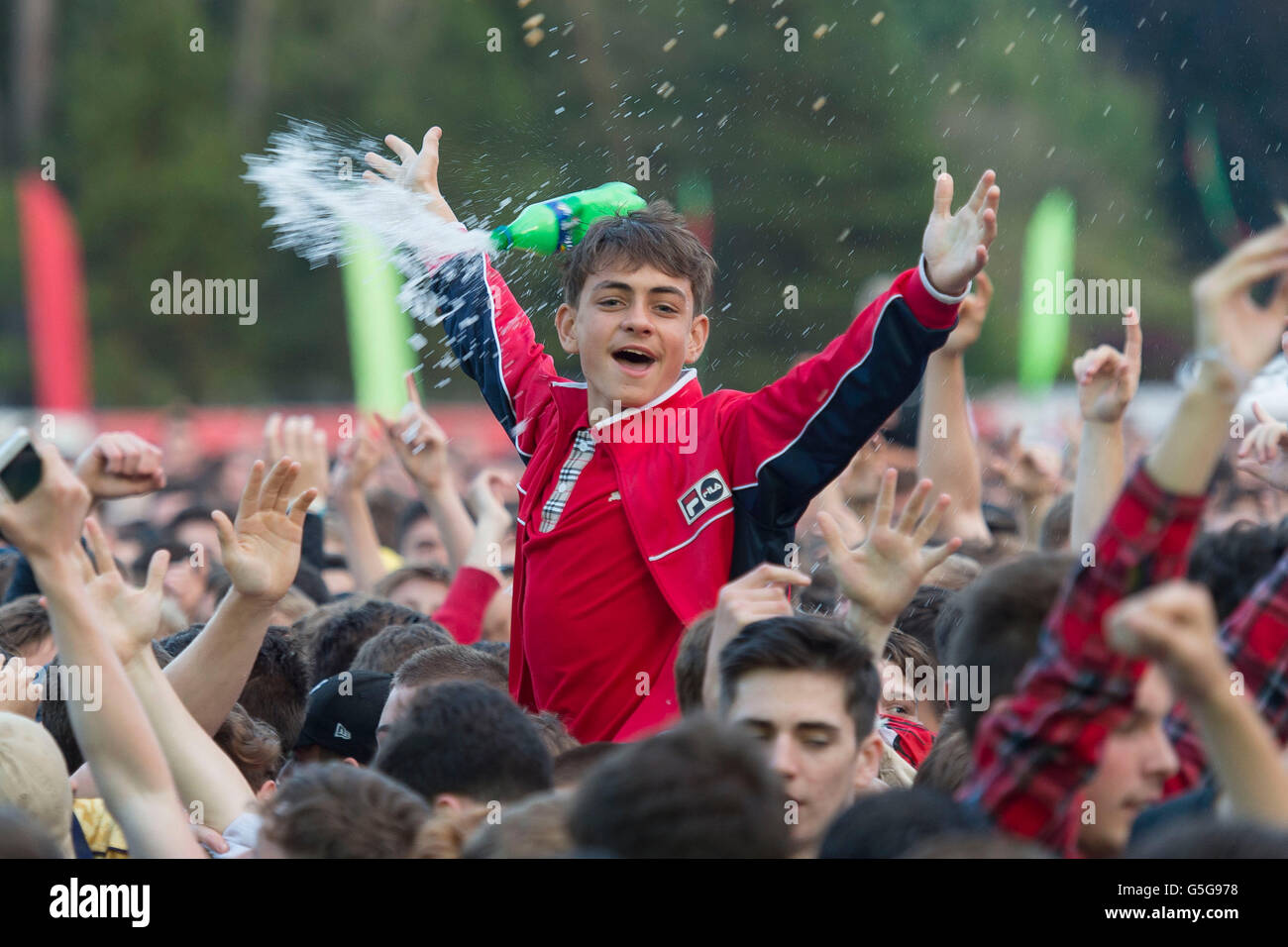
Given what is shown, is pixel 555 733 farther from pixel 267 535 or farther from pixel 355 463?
pixel 355 463

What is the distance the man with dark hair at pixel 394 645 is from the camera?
4.80 meters

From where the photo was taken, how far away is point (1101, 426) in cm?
450

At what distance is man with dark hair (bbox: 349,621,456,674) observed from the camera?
4.80 metres

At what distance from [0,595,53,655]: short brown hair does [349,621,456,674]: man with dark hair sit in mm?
955

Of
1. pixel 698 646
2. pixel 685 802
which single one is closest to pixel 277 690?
pixel 698 646

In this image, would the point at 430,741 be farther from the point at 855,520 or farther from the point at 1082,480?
the point at 855,520

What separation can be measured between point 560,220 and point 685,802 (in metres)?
2.49

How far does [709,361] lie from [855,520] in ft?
28.0

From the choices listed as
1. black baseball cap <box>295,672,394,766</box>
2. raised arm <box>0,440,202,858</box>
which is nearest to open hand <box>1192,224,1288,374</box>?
raised arm <box>0,440,202,858</box>

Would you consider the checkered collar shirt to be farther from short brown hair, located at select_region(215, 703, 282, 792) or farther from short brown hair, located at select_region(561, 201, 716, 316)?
short brown hair, located at select_region(215, 703, 282, 792)

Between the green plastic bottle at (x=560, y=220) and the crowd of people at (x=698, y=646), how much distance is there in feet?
0.47
